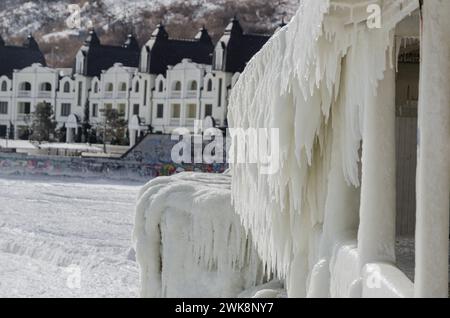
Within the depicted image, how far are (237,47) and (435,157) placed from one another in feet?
116

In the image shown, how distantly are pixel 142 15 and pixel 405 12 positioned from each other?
74141 mm

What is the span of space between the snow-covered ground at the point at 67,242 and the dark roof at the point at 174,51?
11.5 m

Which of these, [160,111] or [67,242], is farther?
[160,111]

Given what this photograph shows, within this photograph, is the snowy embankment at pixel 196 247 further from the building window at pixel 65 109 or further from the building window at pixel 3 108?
A: the building window at pixel 3 108

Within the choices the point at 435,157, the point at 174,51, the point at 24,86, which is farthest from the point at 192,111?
the point at 435,157

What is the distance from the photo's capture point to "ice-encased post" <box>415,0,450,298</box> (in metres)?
2.77

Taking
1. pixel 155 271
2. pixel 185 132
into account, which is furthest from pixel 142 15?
pixel 155 271

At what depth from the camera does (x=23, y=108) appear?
4253 centimetres

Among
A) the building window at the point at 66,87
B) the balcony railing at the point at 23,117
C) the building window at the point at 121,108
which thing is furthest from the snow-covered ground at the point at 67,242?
the building window at the point at 66,87

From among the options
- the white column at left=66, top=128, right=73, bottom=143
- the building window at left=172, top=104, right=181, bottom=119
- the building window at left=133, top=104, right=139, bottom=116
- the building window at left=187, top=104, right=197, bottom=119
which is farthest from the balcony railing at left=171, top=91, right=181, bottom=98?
the white column at left=66, top=128, right=73, bottom=143

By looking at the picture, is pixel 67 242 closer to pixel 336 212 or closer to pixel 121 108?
pixel 336 212

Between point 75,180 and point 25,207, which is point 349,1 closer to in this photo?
point 25,207

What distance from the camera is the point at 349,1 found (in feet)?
11.1
